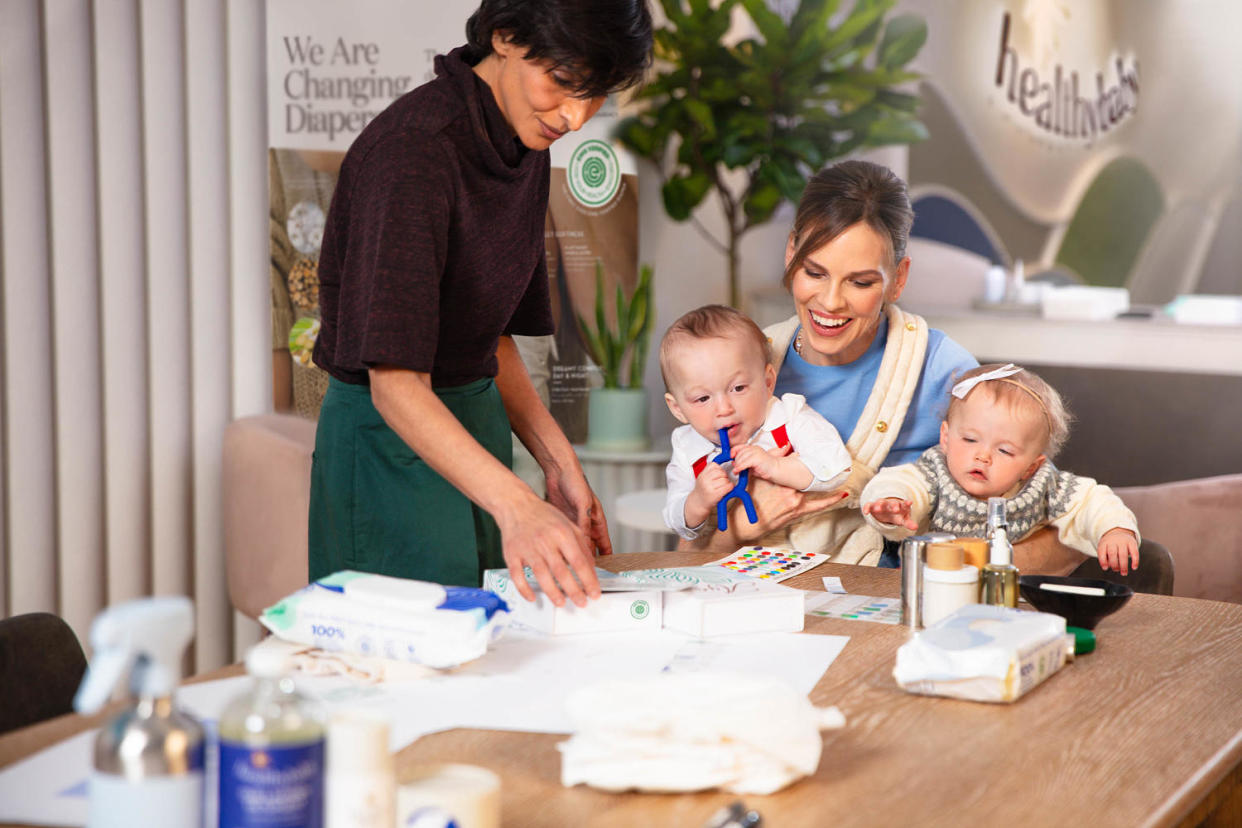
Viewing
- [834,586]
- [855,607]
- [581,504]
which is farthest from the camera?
[581,504]

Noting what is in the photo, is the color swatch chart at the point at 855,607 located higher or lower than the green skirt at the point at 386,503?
lower

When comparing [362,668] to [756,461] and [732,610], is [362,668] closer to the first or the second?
[732,610]

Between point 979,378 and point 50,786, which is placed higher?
point 979,378

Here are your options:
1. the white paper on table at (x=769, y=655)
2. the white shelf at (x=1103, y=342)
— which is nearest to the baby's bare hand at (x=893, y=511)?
the white paper on table at (x=769, y=655)

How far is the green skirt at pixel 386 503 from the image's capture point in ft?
5.95

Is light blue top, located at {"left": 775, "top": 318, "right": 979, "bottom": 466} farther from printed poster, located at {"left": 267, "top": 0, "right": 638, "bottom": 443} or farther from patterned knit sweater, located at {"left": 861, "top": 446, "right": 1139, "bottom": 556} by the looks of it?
printed poster, located at {"left": 267, "top": 0, "right": 638, "bottom": 443}

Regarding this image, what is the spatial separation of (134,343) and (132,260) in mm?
212

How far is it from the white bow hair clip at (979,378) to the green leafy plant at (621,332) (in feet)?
5.67

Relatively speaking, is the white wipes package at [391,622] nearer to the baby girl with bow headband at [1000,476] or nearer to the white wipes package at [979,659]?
the white wipes package at [979,659]

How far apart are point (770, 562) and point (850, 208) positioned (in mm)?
695

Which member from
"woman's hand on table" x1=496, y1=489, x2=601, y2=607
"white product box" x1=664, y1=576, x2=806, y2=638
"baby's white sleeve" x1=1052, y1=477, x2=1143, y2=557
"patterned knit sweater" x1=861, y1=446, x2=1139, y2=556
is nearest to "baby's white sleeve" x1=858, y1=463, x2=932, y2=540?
"patterned knit sweater" x1=861, y1=446, x2=1139, y2=556

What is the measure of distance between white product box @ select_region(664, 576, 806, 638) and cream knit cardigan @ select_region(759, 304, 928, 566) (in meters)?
0.69

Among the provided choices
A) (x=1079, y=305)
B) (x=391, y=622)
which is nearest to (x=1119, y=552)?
(x=391, y=622)

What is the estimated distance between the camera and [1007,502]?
215cm
